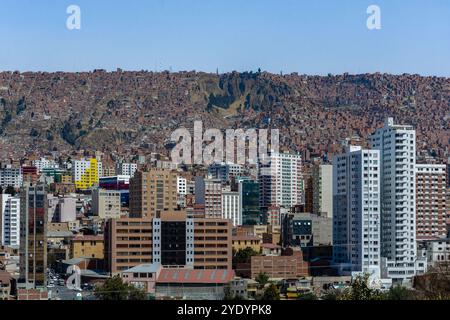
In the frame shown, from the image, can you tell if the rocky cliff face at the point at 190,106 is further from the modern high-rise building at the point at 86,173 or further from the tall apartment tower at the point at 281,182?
the tall apartment tower at the point at 281,182

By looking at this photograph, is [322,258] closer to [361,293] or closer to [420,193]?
[420,193]

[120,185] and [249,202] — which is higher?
[120,185]

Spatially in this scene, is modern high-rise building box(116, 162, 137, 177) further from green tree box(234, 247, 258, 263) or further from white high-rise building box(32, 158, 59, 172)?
green tree box(234, 247, 258, 263)

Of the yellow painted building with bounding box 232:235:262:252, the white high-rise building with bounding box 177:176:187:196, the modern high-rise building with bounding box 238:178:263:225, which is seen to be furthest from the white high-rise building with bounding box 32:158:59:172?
the yellow painted building with bounding box 232:235:262:252

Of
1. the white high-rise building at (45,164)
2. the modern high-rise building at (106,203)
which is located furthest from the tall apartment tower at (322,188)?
the white high-rise building at (45,164)

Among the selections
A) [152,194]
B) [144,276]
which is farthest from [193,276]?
[152,194]

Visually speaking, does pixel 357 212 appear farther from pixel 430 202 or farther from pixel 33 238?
pixel 33 238
